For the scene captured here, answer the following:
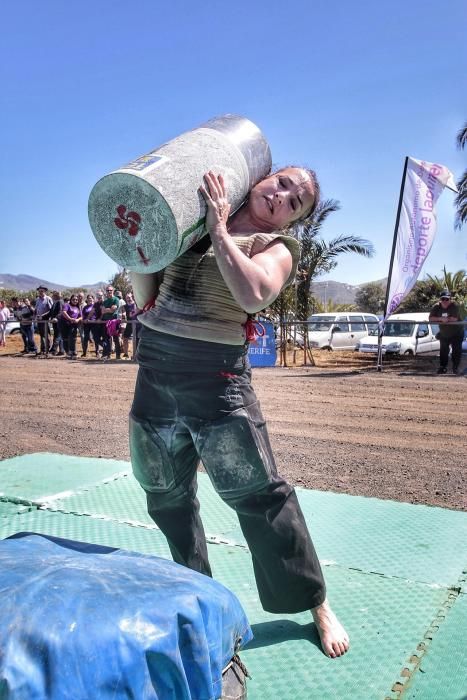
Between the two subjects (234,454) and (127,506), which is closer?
(234,454)

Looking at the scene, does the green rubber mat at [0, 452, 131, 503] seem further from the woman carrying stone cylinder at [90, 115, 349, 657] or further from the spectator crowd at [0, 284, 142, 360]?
the spectator crowd at [0, 284, 142, 360]

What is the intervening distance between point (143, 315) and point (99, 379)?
32.7 ft

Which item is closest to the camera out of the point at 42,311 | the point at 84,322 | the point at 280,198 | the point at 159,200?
the point at 159,200

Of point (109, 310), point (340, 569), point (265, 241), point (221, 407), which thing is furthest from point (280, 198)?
point (109, 310)

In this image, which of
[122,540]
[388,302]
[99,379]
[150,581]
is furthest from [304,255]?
[150,581]

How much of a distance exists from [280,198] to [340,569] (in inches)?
72.3

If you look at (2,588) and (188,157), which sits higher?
(188,157)

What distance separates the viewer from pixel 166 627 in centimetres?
150

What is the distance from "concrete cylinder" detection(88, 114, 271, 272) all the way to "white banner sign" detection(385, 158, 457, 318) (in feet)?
35.4

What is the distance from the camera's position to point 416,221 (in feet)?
40.8

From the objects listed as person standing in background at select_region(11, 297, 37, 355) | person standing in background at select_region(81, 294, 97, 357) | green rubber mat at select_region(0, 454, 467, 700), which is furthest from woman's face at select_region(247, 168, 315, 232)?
person standing in background at select_region(11, 297, 37, 355)

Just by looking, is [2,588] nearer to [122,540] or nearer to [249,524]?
[249,524]

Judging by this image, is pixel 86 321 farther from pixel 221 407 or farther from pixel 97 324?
pixel 221 407

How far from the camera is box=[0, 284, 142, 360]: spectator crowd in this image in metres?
16.3
